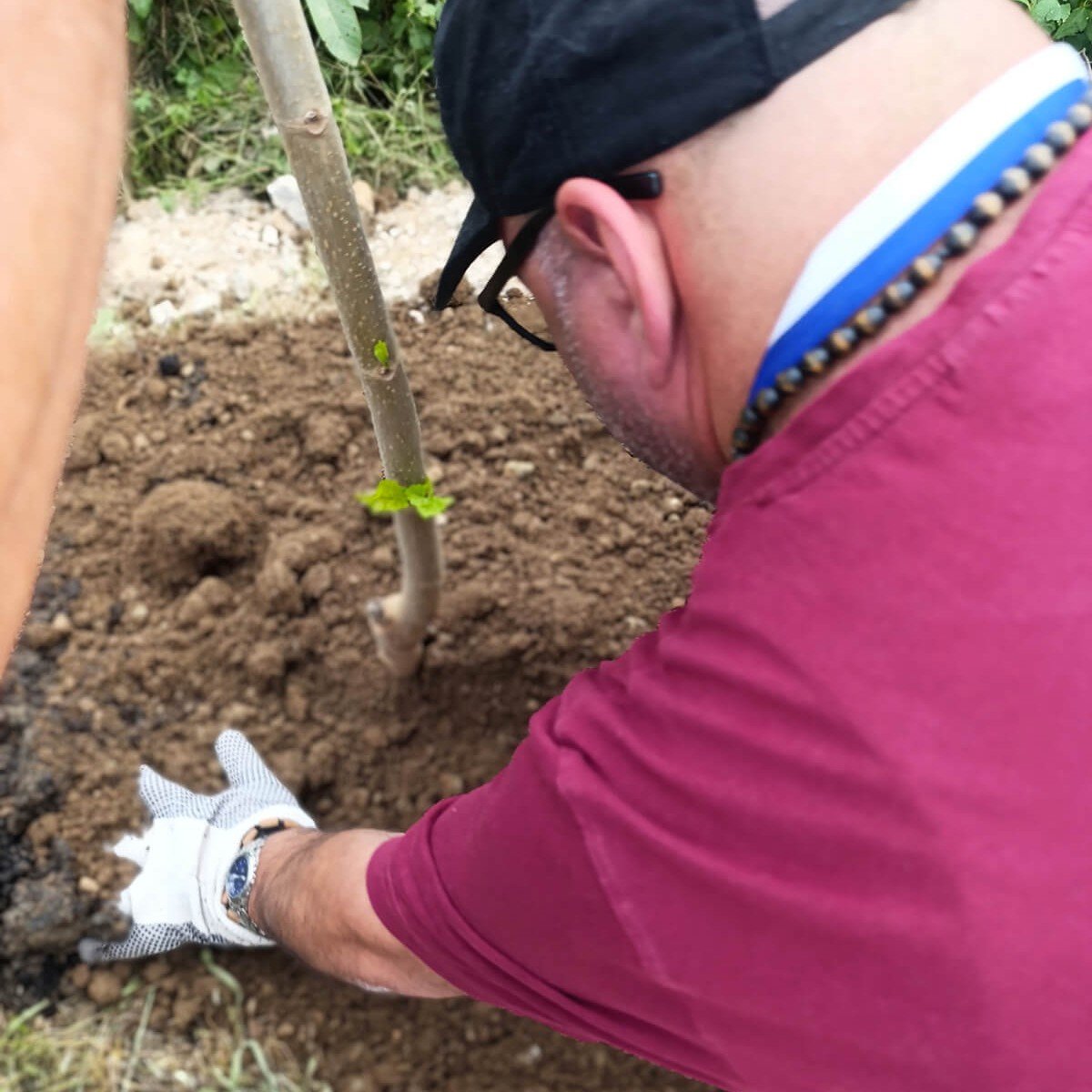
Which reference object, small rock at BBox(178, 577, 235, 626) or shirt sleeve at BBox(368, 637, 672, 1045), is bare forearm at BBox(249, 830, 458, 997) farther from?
small rock at BBox(178, 577, 235, 626)

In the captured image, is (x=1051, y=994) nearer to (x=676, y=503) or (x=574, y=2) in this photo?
(x=574, y=2)

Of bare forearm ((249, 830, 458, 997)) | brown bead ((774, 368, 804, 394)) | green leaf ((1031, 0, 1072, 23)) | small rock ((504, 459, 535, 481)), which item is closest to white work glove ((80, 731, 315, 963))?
bare forearm ((249, 830, 458, 997))

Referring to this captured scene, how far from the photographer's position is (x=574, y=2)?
0.77 meters

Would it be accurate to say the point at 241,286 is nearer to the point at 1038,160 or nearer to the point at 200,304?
the point at 200,304

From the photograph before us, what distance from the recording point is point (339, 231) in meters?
1.05

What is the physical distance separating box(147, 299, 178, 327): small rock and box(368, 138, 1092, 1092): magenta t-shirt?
1621mm

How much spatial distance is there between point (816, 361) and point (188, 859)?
48.4 inches

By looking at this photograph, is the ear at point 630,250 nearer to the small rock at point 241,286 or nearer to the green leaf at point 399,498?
the green leaf at point 399,498

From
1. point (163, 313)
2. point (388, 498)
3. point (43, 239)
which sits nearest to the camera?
point (43, 239)

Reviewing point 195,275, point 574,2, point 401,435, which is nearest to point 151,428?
point 195,275

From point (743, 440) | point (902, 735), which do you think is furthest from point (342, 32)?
point (902, 735)

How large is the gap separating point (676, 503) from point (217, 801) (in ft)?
3.14

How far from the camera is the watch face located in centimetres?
141

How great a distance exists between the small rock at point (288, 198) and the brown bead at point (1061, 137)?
5.68ft
